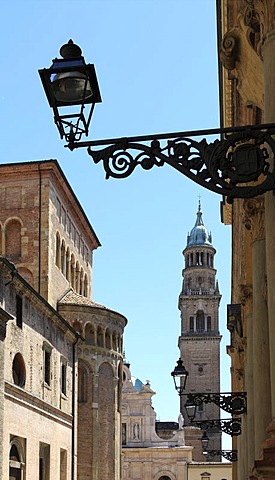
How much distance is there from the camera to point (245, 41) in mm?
7195

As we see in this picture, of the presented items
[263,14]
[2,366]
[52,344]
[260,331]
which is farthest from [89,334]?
[263,14]

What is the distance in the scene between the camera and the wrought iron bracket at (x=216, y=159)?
542 cm

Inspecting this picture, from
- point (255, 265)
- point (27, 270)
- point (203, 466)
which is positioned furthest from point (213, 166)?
point (203, 466)

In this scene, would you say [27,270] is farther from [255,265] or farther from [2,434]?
[255,265]

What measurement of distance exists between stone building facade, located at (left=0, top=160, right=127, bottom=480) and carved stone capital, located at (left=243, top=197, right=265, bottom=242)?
14.6 metres

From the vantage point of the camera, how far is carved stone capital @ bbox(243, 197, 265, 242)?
29.2ft

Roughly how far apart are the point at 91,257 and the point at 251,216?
3797cm

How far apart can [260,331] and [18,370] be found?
1819 cm

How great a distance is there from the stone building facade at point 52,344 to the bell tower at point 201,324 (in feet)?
154

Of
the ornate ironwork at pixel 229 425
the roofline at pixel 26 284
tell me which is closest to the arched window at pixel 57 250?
the roofline at pixel 26 284

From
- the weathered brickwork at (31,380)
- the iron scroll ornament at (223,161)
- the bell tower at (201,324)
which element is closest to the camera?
the iron scroll ornament at (223,161)

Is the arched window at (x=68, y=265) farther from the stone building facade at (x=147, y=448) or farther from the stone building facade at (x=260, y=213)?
the stone building facade at (x=147, y=448)

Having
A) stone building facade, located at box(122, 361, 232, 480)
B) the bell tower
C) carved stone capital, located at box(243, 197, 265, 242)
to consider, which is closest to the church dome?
the bell tower

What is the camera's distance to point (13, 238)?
3575cm
